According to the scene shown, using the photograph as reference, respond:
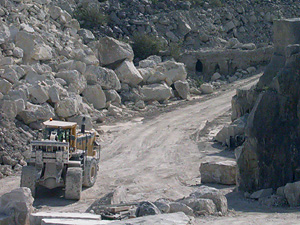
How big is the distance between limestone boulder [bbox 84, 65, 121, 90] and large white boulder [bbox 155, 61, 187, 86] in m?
4.07

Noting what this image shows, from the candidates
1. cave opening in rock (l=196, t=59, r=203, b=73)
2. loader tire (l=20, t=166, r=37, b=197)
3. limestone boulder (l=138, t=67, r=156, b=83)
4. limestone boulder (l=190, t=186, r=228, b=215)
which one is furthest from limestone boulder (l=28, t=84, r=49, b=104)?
cave opening in rock (l=196, t=59, r=203, b=73)

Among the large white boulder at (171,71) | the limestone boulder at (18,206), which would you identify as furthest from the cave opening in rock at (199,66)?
the limestone boulder at (18,206)

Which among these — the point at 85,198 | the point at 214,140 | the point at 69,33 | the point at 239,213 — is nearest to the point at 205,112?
the point at 214,140

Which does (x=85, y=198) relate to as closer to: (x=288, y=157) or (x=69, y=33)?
(x=288, y=157)

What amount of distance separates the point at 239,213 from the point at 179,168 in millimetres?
7249

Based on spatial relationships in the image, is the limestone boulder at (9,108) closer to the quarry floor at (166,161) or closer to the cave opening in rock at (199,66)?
the quarry floor at (166,161)

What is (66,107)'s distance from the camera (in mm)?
25875

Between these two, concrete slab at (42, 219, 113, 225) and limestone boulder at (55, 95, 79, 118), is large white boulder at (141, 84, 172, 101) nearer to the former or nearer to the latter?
limestone boulder at (55, 95, 79, 118)

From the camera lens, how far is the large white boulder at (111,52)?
34.1 metres

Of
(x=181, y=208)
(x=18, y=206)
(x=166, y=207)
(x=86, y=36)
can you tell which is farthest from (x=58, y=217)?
→ (x=86, y=36)

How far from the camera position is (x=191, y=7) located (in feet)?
157

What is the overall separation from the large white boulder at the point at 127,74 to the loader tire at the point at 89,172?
594 inches

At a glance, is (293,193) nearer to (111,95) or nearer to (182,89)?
(111,95)

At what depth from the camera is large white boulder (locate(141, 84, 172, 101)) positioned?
33.7m
